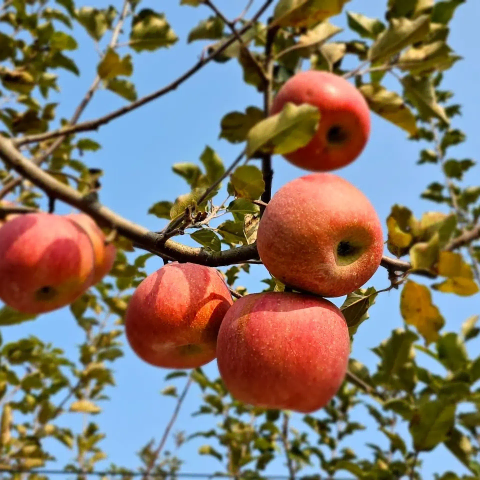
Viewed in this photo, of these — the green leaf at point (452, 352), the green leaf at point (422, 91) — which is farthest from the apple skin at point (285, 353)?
the green leaf at point (422, 91)

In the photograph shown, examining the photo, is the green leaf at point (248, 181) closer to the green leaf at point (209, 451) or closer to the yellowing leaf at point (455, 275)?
the yellowing leaf at point (455, 275)

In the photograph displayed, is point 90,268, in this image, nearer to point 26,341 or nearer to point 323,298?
point 323,298

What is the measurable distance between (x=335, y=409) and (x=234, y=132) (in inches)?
111

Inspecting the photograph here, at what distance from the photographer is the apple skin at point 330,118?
2318 millimetres

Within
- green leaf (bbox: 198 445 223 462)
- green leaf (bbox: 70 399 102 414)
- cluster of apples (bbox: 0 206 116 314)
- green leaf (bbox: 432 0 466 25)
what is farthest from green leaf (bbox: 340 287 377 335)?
green leaf (bbox: 198 445 223 462)

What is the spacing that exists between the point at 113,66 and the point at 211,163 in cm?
57

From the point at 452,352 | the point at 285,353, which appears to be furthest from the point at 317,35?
the point at 285,353

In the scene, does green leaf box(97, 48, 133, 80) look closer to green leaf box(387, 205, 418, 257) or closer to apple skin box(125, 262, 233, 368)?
apple skin box(125, 262, 233, 368)

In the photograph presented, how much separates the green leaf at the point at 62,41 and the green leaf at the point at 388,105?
170cm

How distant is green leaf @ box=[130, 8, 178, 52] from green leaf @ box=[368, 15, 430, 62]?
1077mm

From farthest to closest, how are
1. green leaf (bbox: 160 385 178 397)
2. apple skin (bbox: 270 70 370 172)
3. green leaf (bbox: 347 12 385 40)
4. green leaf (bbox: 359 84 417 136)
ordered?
green leaf (bbox: 160 385 178 397) → green leaf (bbox: 347 12 385 40) → green leaf (bbox: 359 84 417 136) → apple skin (bbox: 270 70 370 172)

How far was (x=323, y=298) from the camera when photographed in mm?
1092

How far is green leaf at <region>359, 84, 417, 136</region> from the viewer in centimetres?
263

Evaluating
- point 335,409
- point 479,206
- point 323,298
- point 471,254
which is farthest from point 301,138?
point 479,206
